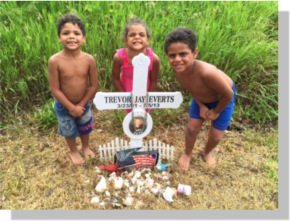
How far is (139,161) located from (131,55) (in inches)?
32.6

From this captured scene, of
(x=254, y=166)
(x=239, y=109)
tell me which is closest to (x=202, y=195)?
(x=254, y=166)

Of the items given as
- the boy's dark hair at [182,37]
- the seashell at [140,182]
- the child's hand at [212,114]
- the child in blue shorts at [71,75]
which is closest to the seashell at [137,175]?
the seashell at [140,182]

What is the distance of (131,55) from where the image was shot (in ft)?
6.82

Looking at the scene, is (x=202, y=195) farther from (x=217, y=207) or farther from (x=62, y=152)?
(x=62, y=152)

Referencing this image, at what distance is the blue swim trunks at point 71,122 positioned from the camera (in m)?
2.10

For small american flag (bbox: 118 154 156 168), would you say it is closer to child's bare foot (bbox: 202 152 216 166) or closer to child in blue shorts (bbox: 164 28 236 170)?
child in blue shorts (bbox: 164 28 236 170)

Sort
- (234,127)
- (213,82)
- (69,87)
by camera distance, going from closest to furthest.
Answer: (213,82) < (69,87) < (234,127)

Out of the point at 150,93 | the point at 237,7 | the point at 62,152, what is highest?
the point at 237,7

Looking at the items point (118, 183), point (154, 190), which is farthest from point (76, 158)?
point (154, 190)

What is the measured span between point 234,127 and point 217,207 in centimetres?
108

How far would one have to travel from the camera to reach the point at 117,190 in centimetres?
210

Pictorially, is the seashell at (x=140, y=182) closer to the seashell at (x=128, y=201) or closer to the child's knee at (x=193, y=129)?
the seashell at (x=128, y=201)

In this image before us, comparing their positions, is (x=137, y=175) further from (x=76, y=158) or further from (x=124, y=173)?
(x=76, y=158)

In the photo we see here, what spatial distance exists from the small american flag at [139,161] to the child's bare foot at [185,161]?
272mm
